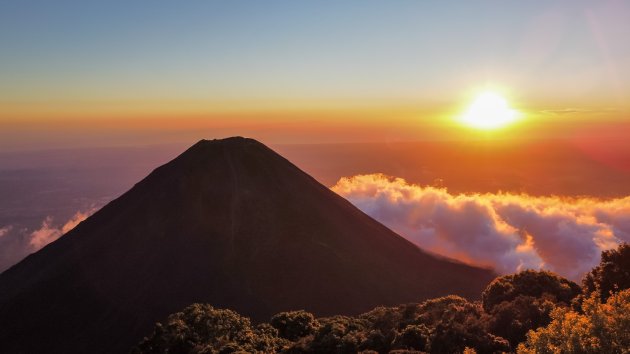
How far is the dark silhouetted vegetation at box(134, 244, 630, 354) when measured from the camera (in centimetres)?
3309

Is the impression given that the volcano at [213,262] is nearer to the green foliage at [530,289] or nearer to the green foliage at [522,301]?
the green foliage at [530,289]

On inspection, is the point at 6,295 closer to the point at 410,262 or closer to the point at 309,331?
the point at 309,331

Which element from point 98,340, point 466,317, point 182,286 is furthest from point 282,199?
point 466,317

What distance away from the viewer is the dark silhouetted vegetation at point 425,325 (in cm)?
3309

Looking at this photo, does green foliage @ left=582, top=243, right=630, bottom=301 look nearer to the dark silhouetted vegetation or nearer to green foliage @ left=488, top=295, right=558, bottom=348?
the dark silhouetted vegetation

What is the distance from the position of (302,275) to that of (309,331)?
26382 millimetres

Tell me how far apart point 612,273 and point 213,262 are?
176 feet

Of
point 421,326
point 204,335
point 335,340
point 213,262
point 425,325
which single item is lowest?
point 213,262

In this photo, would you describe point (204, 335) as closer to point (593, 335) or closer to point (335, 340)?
point (335, 340)

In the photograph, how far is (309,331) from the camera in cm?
4534

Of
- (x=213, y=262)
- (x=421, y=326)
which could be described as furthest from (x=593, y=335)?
(x=213, y=262)

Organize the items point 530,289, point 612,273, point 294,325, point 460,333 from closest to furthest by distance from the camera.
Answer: point 460,333 < point 612,273 < point 530,289 < point 294,325

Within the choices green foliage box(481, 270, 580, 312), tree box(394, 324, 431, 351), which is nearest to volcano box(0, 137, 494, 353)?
green foliage box(481, 270, 580, 312)

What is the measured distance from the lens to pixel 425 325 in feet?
125
